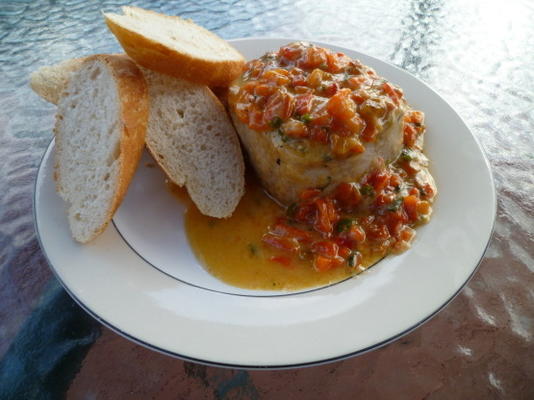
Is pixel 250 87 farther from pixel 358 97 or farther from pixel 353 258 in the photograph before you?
pixel 353 258

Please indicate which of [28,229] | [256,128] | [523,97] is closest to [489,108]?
[523,97]

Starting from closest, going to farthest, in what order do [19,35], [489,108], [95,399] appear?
[95,399], [489,108], [19,35]

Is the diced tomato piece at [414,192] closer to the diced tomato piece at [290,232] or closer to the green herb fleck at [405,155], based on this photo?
the green herb fleck at [405,155]

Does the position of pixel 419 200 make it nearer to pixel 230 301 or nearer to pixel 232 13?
pixel 230 301

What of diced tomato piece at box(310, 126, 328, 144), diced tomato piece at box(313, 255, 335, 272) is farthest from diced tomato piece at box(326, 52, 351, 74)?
diced tomato piece at box(313, 255, 335, 272)

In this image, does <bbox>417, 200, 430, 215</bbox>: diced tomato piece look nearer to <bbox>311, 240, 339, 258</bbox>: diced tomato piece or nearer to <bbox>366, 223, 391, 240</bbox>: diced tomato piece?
<bbox>366, 223, 391, 240</bbox>: diced tomato piece
